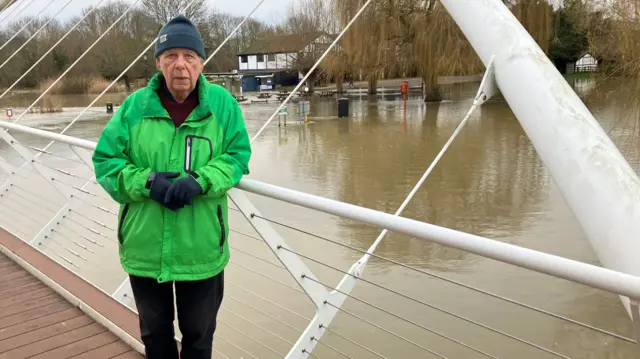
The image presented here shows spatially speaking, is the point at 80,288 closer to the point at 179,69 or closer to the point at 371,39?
the point at 179,69

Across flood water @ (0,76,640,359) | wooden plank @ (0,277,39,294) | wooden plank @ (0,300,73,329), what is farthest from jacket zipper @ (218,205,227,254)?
wooden plank @ (0,277,39,294)

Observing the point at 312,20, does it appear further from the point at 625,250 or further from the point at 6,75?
the point at 625,250

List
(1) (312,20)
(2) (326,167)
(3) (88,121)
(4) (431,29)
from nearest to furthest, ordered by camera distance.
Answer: (2) (326,167) < (4) (431,29) < (3) (88,121) < (1) (312,20)

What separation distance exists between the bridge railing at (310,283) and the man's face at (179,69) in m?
0.45

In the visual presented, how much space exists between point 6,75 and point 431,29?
25.2 meters

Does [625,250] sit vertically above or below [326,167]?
above

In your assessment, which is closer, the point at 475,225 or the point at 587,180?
the point at 587,180

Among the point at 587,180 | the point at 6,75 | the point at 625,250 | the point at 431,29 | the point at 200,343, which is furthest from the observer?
the point at 6,75

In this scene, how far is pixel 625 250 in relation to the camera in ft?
4.66

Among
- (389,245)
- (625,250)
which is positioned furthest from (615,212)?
(389,245)

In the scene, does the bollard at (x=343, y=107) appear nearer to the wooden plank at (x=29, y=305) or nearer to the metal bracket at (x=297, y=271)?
the wooden plank at (x=29, y=305)

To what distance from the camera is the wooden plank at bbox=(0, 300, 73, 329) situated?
2572 mm

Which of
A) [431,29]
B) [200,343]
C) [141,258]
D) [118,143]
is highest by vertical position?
[431,29]

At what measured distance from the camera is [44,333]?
2.45 m
